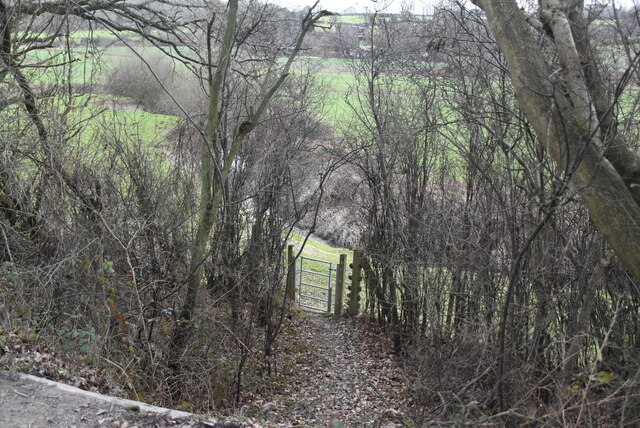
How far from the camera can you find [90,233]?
25.6ft

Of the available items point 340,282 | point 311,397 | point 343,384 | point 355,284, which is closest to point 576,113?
point 311,397

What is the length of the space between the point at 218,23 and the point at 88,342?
7.11 meters

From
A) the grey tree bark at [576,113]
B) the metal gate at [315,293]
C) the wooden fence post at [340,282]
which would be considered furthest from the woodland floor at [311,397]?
the grey tree bark at [576,113]

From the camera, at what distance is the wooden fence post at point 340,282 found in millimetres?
16234

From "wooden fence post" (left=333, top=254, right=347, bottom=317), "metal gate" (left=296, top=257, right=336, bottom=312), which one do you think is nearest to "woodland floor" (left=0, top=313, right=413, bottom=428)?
"wooden fence post" (left=333, top=254, right=347, bottom=317)

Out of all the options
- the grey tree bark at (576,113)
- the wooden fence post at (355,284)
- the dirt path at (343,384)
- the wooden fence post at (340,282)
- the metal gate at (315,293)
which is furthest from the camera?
the metal gate at (315,293)

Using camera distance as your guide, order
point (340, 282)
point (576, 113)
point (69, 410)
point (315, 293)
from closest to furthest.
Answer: point (69, 410) → point (576, 113) → point (340, 282) → point (315, 293)

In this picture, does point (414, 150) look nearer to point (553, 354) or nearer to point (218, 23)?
point (218, 23)

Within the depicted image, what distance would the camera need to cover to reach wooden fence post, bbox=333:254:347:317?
639 inches

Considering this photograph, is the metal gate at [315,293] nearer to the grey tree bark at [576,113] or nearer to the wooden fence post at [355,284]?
the wooden fence post at [355,284]

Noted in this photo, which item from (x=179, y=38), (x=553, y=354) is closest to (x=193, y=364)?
(x=553, y=354)

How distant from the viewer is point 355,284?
16078 mm

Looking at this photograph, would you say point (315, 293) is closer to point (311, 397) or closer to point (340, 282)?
point (340, 282)

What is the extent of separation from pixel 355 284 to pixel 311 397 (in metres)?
6.10
